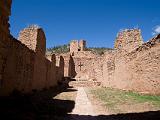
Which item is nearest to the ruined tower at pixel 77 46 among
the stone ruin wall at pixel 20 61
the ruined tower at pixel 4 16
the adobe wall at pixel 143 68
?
the adobe wall at pixel 143 68

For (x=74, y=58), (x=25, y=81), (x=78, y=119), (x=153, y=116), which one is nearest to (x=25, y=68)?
(x=25, y=81)

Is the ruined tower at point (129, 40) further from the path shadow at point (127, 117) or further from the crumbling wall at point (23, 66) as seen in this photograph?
the path shadow at point (127, 117)

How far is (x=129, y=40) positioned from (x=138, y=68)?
4.95 metres

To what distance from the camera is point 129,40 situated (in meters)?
21.6

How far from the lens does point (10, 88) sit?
10.5 m

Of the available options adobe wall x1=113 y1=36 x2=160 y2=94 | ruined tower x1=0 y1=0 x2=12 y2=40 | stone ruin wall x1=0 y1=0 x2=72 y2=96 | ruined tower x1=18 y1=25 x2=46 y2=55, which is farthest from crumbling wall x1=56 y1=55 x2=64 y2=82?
ruined tower x1=0 y1=0 x2=12 y2=40

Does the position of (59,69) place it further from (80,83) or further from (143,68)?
(143,68)

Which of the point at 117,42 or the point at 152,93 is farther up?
the point at 117,42

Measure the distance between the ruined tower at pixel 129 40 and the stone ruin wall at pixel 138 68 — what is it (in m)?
0.68

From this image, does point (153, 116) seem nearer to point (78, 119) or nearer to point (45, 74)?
point (78, 119)

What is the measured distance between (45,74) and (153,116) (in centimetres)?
1221

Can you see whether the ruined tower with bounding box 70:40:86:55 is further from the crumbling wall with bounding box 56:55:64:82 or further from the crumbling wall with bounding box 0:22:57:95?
the crumbling wall with bounding box 0:22:57:95

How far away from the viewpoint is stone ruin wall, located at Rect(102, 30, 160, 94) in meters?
14.7

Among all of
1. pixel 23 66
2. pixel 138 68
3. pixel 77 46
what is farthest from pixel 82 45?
pixel 23 66
